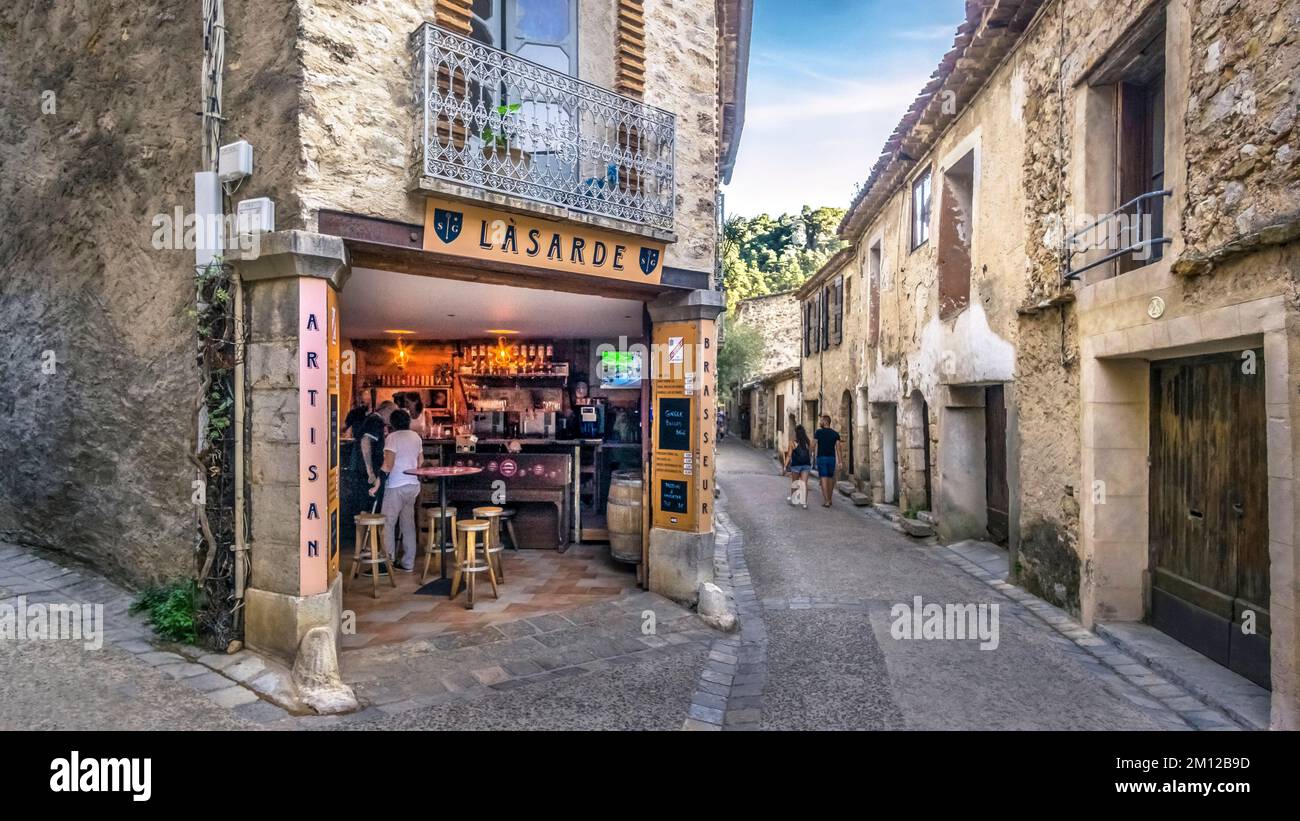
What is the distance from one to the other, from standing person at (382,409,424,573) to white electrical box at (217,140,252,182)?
336 cm

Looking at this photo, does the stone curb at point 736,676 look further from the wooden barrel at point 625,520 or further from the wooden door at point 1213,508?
the wooden door at point 1213,508

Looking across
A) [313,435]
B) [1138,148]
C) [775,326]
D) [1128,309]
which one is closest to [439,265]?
[313,435]

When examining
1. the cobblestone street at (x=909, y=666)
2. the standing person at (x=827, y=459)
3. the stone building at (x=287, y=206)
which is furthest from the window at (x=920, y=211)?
the stone building at (x=287, y=206)

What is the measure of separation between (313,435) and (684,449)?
140 inches

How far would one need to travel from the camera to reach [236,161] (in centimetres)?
511

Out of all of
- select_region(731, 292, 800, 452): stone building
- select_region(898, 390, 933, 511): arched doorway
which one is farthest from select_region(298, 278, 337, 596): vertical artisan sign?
select_region(731, 292, 800, 452): stone building

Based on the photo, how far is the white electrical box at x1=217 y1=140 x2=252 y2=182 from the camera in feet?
16.7

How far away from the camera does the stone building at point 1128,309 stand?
15.1 ft

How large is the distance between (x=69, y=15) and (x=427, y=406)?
8311 millimetres

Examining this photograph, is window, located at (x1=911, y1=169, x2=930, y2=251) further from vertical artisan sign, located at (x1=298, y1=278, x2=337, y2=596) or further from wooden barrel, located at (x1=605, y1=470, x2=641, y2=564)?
vertical artisan sign, located at (x1=298, y1=278, x2=337, y2=596)

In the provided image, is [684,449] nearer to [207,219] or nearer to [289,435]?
[289,435]

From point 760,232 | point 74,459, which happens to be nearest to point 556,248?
point 74,459

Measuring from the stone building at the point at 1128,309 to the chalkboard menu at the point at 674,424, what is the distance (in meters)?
3.74
